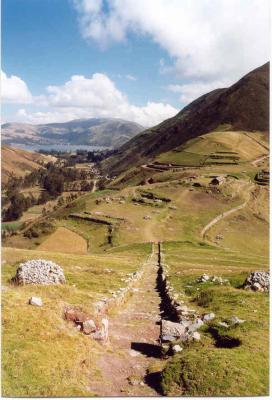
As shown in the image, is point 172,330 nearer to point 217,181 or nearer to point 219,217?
point 219,217

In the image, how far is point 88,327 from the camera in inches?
879

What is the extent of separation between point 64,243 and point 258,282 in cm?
7355

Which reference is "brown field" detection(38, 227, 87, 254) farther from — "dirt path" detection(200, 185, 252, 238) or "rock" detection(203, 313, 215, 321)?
"rock" detection(203, 313, 215, 321)

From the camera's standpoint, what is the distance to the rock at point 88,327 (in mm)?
22219

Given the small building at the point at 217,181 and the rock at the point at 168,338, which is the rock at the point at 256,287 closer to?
the rock at the point at 168,338

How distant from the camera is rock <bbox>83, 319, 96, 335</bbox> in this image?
Result: 22219 millimetres

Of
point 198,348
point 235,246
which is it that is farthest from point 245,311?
point 235,246

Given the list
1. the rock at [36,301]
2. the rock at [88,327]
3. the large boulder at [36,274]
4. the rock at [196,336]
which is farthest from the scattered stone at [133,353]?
the large boulder at [36,274]

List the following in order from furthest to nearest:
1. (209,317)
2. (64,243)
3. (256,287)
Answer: (64,243) → (256,287) → (209,317)

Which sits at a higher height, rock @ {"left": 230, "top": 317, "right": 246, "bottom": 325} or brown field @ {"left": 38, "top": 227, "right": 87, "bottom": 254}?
rock @ {"left": 230, "top": 317, "right": 246, "bottom": 325}

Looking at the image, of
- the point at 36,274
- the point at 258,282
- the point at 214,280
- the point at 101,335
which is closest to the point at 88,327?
the point at 101,335

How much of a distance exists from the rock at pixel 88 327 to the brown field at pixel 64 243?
72335 mm

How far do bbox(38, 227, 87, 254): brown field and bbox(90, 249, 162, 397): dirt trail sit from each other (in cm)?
6349

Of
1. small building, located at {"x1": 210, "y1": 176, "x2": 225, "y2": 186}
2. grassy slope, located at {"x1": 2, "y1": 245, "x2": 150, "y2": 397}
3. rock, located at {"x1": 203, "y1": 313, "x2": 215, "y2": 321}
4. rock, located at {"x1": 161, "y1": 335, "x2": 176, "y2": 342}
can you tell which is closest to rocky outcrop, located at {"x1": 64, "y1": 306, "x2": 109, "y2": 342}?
grassy slope, located at {"x1": 2, "y1": 245, "x2": 150, "y2": 397}
